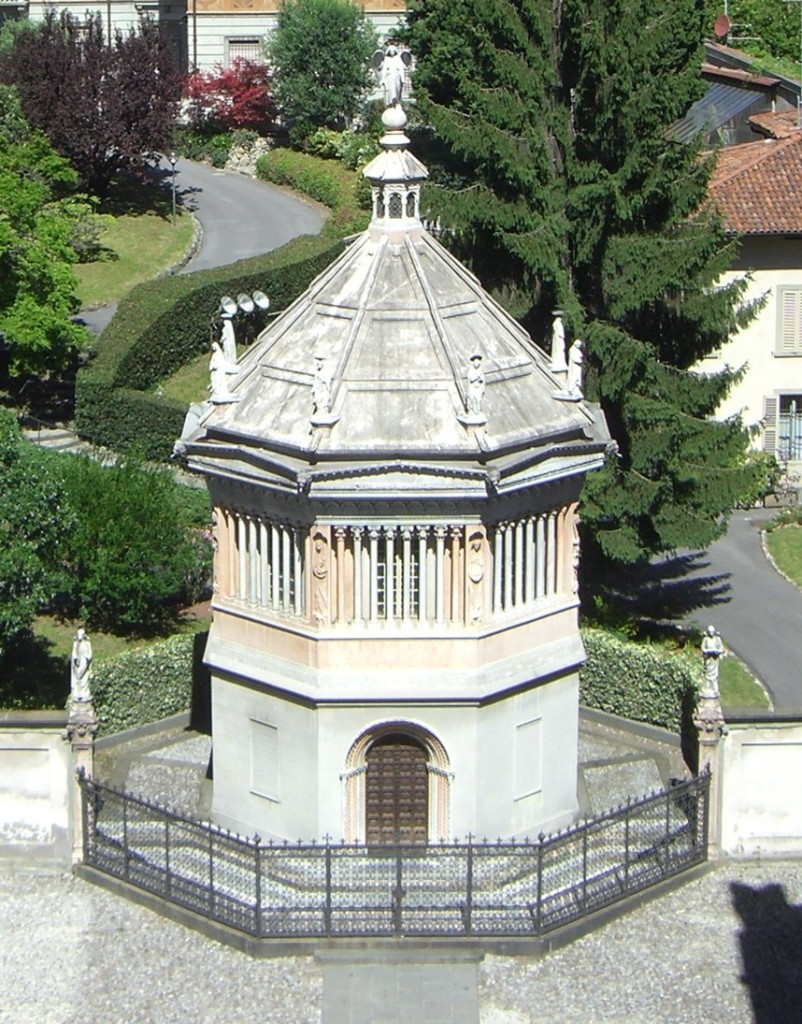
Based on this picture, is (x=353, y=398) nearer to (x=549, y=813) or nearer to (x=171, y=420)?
(x=549, y=813)

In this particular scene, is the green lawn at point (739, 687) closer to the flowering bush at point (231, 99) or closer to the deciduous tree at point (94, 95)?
the deciduous tree at point (94, 95)

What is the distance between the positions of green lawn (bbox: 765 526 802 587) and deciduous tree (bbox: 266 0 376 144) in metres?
37.6

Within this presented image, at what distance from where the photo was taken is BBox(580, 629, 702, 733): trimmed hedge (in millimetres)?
45156

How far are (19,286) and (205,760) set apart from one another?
23.6 m

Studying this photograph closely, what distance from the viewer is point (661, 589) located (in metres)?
56.5

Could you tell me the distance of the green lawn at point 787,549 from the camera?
190 feet

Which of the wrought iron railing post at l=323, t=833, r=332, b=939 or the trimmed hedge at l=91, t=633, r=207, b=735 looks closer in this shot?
the wrought iron railing post at l=323, t=833, r=332, b=939

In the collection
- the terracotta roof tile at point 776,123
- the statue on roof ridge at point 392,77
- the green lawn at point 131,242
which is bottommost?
the green lawn at point 131,242

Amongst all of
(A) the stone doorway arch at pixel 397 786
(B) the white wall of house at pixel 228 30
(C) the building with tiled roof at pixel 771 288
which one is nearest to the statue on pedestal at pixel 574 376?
(A) the stone doorway arch at pixel 397 786

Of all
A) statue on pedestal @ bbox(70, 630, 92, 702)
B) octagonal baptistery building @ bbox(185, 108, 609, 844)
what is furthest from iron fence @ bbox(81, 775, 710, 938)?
statue on pedestal @ bbox(70, 630, 92, 702)

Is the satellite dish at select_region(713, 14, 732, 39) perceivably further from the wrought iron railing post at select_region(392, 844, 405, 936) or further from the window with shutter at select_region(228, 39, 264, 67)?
the wrought iron railing post at select_region(392, 844, 405, 936)

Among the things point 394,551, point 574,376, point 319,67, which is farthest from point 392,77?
point 319,67

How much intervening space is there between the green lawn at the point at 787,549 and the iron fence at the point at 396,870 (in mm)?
18142

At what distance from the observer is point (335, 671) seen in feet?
129
